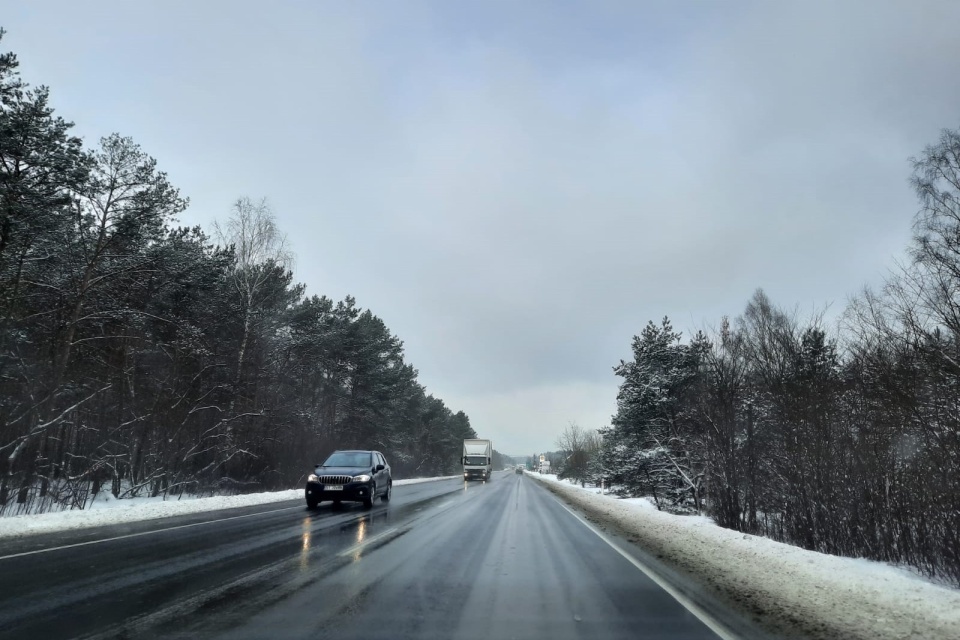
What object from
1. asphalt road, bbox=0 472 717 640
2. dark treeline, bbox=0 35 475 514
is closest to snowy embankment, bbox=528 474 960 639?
asphalt road, bbox=0 472 717 640

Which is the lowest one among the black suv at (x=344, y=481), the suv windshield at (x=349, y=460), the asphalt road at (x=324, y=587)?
the asphalt road at (x=324, y=587)

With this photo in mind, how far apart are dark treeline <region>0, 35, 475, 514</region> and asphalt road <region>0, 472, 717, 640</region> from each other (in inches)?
376

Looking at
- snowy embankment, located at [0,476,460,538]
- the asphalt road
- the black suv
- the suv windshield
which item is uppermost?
the suv windshield

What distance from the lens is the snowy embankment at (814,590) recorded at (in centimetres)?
586

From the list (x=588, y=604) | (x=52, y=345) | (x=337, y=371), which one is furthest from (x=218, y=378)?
(x=588, y=604)

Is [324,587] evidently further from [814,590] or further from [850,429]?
[850,429]

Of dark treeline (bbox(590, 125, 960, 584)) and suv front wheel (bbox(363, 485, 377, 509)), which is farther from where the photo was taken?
suv front wheel (bbox(363, 485, 377, 509))

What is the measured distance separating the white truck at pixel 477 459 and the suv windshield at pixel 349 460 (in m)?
39.2

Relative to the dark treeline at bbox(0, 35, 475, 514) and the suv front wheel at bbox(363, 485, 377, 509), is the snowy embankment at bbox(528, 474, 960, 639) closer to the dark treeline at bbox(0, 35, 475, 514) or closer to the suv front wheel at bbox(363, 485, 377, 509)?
the suv front wheel at bbox(363, 485, 377, 509)

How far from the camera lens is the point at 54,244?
19.3 meters

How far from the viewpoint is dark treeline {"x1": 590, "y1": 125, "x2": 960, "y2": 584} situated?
9047mm

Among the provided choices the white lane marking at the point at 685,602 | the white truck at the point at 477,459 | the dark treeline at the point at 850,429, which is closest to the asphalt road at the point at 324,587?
the white lane marking at the point at 685,602

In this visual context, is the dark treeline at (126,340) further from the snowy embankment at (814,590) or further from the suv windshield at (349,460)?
the snowy embankment at (814,590)

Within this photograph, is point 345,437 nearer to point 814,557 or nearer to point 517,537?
point 517,537
